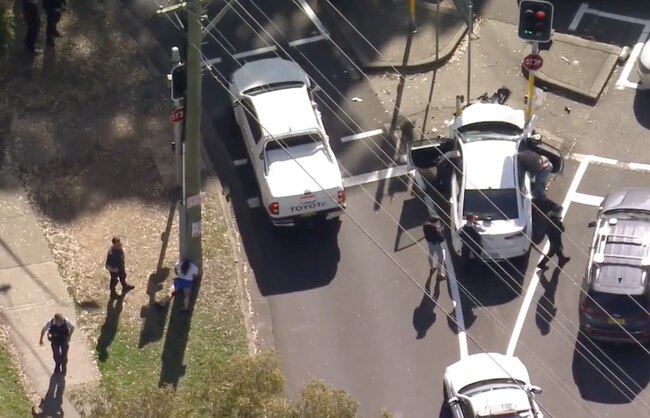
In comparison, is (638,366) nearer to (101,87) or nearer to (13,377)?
(13,377)

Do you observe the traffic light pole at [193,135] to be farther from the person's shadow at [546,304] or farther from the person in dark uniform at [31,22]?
the person in dark uniform at [31,22]

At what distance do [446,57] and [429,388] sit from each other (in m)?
9.43

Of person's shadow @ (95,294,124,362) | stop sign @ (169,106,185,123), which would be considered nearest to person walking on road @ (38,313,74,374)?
person's shadow @ (95,294,124,362)

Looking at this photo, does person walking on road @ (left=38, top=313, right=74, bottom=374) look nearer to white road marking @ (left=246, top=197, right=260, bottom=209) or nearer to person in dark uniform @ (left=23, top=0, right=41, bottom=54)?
white road marking @ (left=246, top=197, right=260, bottom=209)

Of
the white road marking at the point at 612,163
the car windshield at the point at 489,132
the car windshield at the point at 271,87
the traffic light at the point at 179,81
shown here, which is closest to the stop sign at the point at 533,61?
the car windshield at the point at 489,132

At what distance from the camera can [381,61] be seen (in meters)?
28.7

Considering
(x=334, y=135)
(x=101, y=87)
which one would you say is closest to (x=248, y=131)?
(x=334, y=135)

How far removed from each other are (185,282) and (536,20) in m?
7.91

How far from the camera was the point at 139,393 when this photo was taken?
1521 centimetres

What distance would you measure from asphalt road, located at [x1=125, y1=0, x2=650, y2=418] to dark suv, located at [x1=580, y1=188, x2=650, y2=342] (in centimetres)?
59

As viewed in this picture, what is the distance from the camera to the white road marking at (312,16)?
29547 mm

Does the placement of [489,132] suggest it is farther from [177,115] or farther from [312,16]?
[312,16]

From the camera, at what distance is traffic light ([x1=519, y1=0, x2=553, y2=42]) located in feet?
78.6

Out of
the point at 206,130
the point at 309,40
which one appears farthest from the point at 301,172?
the point at 309,40
